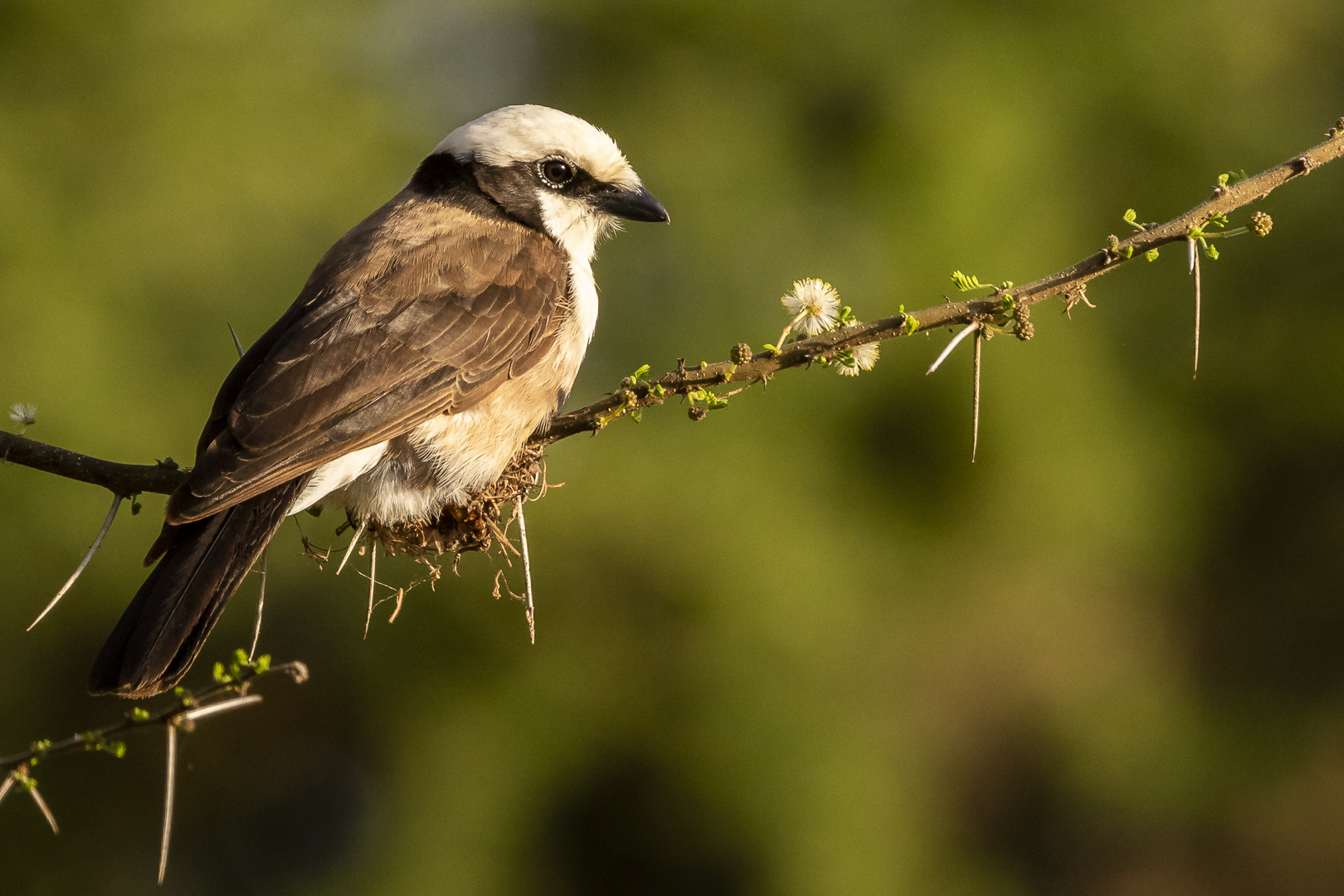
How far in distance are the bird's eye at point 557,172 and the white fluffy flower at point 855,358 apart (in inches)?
74.6

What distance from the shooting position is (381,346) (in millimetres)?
3414

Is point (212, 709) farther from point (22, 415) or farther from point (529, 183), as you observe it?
point (529, 183)

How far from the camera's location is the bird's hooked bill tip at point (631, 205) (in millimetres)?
4203

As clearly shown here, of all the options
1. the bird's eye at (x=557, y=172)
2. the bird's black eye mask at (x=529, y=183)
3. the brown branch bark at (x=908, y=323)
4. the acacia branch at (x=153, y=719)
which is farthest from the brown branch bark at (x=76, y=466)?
the bird's eye at (x=557, y=172)

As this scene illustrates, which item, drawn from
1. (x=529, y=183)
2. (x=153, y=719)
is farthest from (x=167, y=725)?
(x=529, y=183)

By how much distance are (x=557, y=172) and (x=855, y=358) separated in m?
1.96

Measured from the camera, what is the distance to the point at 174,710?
1.72 m

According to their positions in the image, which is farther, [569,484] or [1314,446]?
[1314,446]

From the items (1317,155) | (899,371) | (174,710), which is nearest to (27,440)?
(174,710)

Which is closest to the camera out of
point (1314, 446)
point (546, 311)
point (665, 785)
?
point (546, 311)

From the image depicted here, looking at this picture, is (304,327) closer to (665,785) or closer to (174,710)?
(174,710)

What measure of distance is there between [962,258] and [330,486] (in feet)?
20.7

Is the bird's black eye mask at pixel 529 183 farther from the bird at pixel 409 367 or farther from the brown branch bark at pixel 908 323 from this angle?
Result: the brown branch bark at pixel 908 323

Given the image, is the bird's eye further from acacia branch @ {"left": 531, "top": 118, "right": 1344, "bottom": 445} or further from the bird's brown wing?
acacia branch @ {"left": 531, "top": 118, "right": 1344, "bottom": 445}
